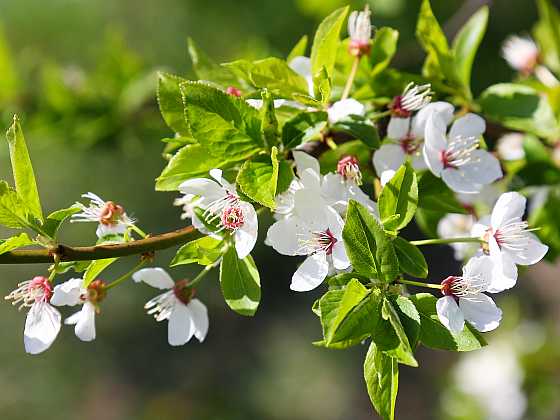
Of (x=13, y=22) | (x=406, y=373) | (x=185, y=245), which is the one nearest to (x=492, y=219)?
(x=185, y=245)

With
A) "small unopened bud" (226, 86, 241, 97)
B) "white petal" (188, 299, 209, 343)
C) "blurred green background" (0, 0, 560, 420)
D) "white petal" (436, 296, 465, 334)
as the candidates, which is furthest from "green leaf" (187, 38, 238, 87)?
"blurred green background" (0, 0, 560, 420)

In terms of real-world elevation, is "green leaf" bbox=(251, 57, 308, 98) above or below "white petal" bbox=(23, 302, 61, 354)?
above

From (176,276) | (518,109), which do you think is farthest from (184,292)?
(176,276)

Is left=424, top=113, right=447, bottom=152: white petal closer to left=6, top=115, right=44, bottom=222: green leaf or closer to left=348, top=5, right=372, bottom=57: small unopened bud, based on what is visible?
left=348, top=5, right=372, bottom=57: small unopened bud

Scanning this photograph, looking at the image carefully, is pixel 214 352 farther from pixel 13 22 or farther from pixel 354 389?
pixel 13 22

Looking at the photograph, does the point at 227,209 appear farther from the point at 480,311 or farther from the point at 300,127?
the point at 480,311

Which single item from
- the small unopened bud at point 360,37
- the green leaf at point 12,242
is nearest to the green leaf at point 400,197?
the small unopened bud at point 360,37
